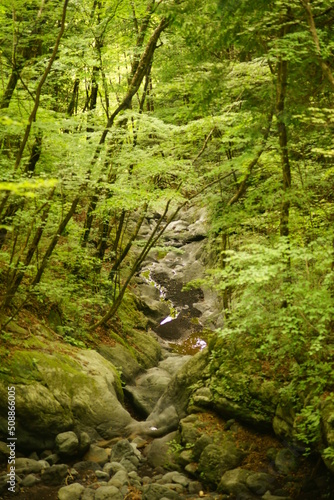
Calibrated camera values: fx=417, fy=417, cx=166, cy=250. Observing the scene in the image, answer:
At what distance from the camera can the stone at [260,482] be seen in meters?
5.79

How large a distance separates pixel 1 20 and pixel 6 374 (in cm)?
585

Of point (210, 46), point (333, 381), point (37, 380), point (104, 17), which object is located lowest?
point (37, 380)

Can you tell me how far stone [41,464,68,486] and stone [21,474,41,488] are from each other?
0.37 feet

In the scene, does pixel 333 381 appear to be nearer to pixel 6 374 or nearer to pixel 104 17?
pixel 6 374

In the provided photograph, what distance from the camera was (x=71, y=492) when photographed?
19.0ft

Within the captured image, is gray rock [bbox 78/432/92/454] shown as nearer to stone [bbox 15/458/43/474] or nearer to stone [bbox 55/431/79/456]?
stone [bbox 55/431/79/456]

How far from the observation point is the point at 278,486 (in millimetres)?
5828

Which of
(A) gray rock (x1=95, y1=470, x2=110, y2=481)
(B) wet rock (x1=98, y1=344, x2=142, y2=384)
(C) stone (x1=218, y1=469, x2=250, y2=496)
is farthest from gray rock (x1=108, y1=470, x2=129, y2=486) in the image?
(B) wet rock (x1=98, y1=344, x2=142, y2=384)

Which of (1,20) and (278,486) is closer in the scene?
(278,486)

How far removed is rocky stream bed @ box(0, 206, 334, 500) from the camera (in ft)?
19.3

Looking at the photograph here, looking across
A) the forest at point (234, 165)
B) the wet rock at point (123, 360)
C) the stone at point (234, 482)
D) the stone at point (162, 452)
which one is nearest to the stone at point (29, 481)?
the forest at point (234, 165)

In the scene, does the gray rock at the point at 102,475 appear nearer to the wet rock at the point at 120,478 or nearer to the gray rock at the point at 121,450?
the wet rock at the point at 120,478

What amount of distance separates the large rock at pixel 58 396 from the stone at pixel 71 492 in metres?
1.07

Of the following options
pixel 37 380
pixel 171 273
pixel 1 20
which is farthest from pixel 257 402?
pixel 171 273
